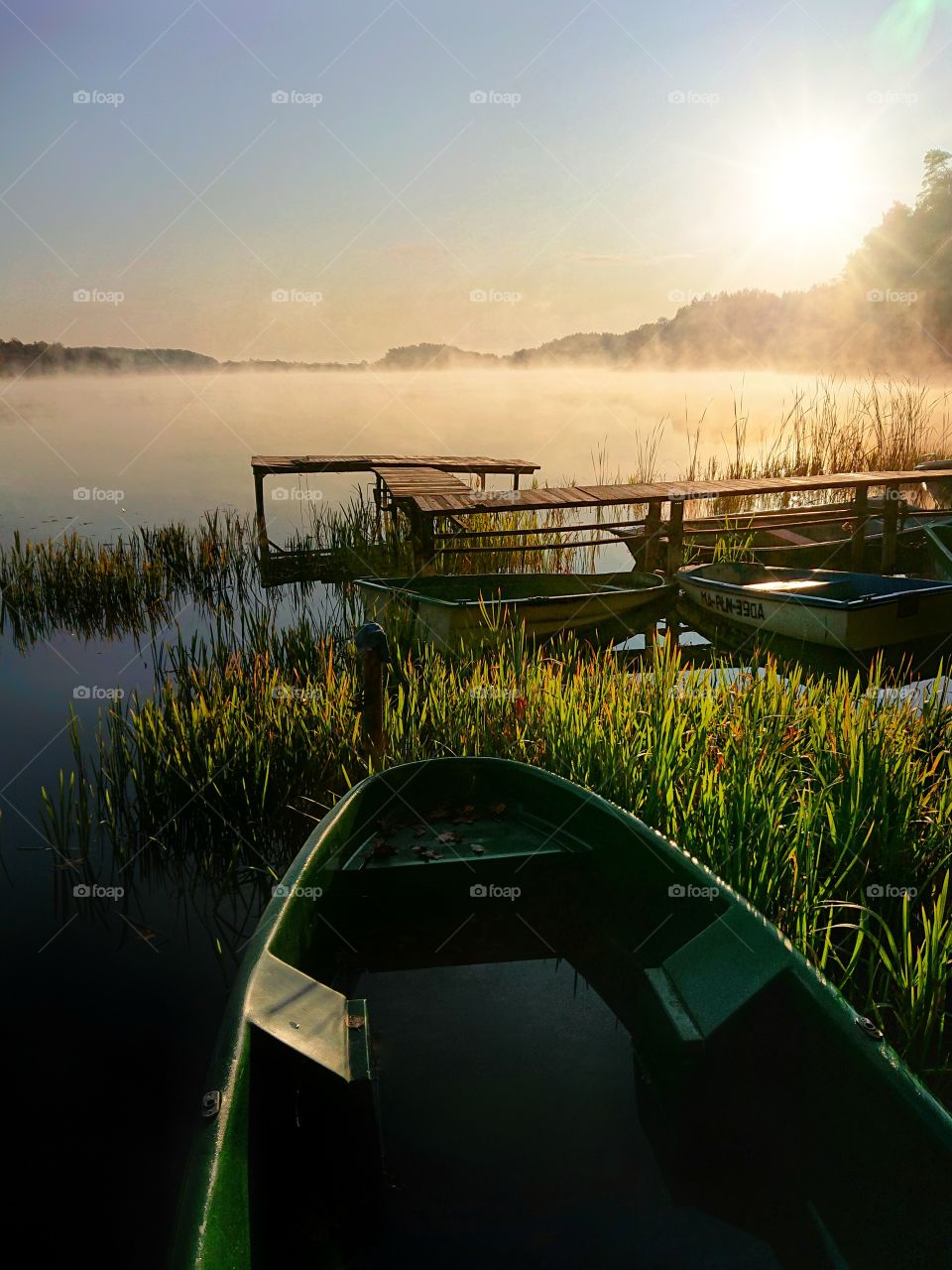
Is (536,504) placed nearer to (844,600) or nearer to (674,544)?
(674,544)

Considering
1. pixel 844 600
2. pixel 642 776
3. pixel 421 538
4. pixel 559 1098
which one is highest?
pixel 421 538

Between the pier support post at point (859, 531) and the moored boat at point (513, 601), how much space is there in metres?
3.42

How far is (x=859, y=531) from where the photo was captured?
12.5 meters

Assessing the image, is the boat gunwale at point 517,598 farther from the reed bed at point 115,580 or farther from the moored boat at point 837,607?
the reed bed at point 115,580

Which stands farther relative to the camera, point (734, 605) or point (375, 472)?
point (375, 472)

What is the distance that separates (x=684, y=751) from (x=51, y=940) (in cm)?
358

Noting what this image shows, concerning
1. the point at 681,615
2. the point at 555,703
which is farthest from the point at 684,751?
the point at 681,615

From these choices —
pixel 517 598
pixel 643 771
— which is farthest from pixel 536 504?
pixel 643 771

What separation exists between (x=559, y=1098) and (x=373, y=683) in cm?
275

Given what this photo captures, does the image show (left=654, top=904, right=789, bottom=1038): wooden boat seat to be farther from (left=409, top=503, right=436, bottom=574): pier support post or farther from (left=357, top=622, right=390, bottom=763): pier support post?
(left=409, top=503, right=436, bottom=574): pier support post

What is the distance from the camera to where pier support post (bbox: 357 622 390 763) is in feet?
16.7

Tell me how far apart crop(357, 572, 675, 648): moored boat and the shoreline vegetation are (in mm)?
384

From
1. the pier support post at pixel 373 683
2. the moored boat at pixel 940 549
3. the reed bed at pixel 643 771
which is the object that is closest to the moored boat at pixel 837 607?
the moored boat at pixel 940 549

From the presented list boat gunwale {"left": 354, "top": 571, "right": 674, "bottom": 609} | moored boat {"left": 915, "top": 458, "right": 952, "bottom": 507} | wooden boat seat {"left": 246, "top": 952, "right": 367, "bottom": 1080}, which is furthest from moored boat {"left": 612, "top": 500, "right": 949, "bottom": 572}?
wooden boat seat {"left": 246, "top": 952, "right": 367, "bottom": 1080}
